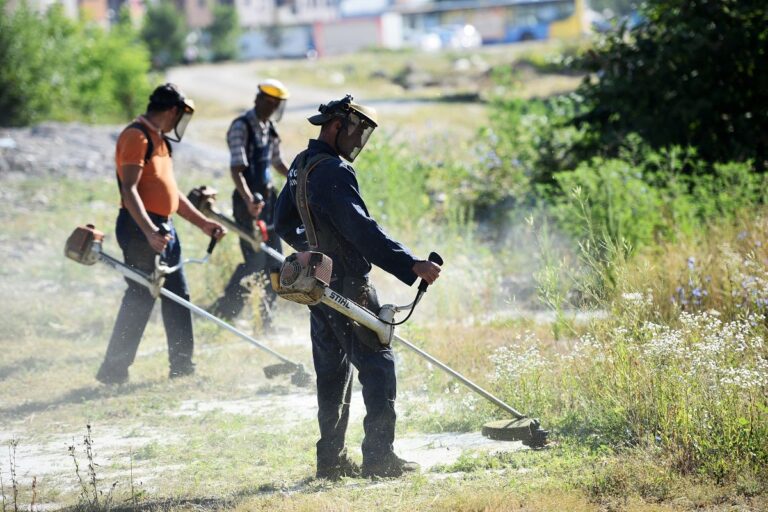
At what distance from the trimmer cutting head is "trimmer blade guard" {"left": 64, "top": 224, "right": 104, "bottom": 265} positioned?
1353 mm

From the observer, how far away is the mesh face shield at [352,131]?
493cm

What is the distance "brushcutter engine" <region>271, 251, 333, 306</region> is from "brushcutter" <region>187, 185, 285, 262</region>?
2.77 m

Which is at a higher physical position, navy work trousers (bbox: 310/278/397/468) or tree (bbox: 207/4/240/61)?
tree (bbox: 207/4/240/61)

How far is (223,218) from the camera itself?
7.59 m

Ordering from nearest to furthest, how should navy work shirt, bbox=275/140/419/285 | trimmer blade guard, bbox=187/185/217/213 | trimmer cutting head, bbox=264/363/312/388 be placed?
navy work shirt, bbox=275/140/419/285
trimmer cutting head, bbox=264/363/312/388
trimmer blade guard, bbox=187/185/217/213

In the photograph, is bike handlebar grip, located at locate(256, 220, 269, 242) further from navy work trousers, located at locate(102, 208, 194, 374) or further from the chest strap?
the chest strap

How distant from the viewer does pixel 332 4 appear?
9212 centimetres

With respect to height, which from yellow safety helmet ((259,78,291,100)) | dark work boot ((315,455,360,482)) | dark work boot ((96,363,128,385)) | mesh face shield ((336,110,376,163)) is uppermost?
yellow safety helmet ((259,78,291,100))

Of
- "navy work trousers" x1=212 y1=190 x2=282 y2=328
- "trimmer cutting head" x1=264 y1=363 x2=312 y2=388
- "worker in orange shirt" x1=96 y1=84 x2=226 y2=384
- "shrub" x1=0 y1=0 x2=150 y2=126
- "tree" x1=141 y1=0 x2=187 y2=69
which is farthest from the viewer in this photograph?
"tree" x1=141 y1=0 x2=187 y2=69

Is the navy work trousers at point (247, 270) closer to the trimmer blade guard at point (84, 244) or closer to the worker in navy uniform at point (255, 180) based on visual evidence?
the worker in navy uniform at point (255, 180)

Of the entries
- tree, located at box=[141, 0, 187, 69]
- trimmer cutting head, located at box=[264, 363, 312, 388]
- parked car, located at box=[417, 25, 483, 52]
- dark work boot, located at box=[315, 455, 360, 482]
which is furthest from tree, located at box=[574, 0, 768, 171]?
parked car, located at box=[417, 25, 483, 52]

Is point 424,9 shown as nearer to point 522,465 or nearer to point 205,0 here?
point 205,0

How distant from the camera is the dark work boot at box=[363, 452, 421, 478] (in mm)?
5031

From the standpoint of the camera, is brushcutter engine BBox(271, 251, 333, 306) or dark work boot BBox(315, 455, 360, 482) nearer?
brushcutter engine BBox(271, 251, 333, 306)
